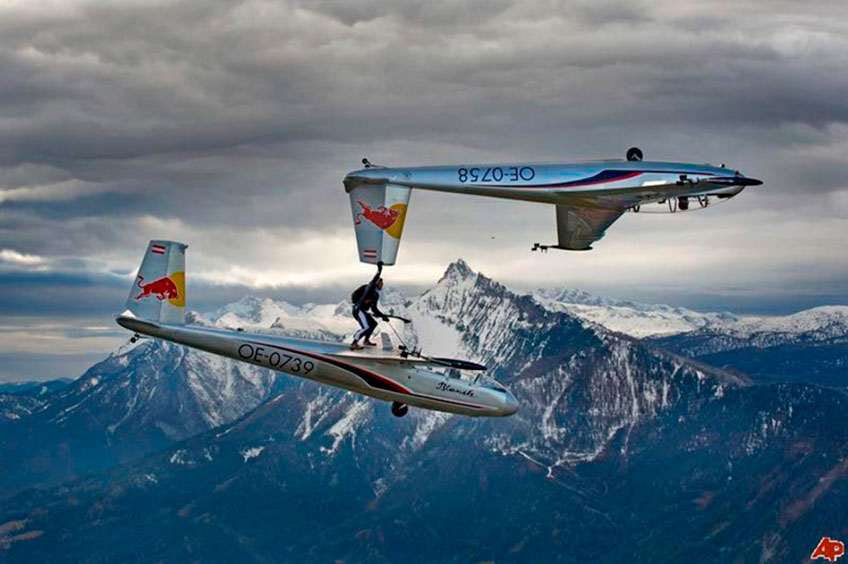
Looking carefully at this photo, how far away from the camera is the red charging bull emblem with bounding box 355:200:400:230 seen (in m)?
138

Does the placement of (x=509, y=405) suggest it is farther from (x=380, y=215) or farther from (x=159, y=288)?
(x=159, y=288)

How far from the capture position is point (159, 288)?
467ft

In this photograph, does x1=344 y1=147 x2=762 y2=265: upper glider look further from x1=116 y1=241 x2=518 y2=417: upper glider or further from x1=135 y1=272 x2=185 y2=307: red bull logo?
x1=135 y1=272 x2=185 y2=307: red bull logo

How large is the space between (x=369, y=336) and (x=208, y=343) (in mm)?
17915

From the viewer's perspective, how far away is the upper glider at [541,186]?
13812cm

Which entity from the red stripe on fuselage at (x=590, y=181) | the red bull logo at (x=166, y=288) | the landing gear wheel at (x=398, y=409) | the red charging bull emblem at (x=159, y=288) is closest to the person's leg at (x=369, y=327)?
the landing gear wheel at (x=398, y=409)

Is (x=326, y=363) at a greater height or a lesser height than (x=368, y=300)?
lesser

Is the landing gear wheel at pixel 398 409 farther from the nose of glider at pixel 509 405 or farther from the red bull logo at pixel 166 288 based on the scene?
the red bull logo at pixel 166 288

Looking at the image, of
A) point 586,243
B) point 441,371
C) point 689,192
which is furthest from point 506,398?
point 689,192

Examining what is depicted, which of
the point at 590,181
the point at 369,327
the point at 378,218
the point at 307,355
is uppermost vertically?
the point at 590,181

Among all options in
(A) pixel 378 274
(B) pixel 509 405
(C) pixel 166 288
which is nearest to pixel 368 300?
(A) pixel 378 274

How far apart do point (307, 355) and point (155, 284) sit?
715 inches

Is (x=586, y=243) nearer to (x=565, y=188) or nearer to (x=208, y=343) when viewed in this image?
(x=565, y=188)

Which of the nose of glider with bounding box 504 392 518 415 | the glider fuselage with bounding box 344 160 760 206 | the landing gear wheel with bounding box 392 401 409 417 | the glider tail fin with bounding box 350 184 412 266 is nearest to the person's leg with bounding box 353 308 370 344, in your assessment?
the glider tail fin with bounding box 350 184 412 266
